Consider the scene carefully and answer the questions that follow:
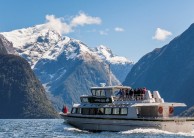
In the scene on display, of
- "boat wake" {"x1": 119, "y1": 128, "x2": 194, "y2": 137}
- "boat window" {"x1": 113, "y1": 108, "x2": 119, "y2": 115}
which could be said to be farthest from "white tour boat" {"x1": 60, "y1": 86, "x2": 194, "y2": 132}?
"boat wake" {"x1": 119, "y1": 128, "x2": 194, "y2": 137}

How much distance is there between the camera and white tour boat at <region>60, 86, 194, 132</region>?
80.6 m

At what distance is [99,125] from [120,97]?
6.33m

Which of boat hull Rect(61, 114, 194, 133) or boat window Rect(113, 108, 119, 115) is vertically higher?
boat window Rect(113, 108, 119, 115)

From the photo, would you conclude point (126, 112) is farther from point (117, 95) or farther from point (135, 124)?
point (117, 95)

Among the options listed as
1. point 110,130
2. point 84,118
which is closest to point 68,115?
point 84,118

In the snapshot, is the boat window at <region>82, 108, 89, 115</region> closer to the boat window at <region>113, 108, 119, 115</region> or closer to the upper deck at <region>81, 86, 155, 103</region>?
the upper deck at <region>81, 86, 155, 103</region>

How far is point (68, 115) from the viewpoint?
92000 millimetres

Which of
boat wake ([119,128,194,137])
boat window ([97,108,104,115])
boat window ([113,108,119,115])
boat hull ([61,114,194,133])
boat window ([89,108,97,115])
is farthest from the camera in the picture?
boat window ([89,108,97,115])

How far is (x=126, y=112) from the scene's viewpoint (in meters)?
82.4

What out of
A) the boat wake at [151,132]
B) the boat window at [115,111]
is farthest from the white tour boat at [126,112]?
the boat wake at [151,132]

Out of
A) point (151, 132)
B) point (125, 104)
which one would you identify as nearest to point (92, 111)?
point (125, 104)

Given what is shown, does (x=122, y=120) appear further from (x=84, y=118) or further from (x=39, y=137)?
(x=39, y=137)

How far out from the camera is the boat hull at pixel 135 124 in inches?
3152

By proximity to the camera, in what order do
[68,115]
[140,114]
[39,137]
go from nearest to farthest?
[39,137]
[140,114]
[68,115]
